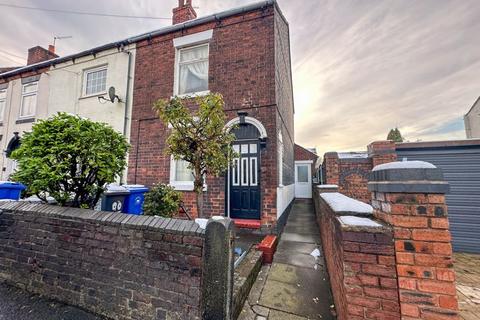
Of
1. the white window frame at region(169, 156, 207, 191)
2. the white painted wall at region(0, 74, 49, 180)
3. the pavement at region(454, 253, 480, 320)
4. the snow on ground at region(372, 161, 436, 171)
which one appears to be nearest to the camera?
the snow on ground at region(372, 161, 436, 171)

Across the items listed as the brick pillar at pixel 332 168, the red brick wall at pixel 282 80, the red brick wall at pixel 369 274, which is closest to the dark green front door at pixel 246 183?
the red brick wall at pixel 282 80

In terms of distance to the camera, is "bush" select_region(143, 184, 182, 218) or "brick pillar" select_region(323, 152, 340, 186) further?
"brick pillar" select_region(323, 152, 340, 186)

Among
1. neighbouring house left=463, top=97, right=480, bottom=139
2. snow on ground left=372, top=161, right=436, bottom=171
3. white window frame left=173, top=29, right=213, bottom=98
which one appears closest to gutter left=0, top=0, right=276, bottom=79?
white window frame left=173, top=29, right=213, bottom=98

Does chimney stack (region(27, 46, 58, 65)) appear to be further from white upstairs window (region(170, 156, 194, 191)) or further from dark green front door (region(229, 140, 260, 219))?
dark green front door (region(229, 140, 260, 219))

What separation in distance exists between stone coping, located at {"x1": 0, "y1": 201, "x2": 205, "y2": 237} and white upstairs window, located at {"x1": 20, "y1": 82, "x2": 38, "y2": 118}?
10.3 metres

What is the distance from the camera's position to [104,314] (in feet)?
7.10

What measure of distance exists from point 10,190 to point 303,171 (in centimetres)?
1587

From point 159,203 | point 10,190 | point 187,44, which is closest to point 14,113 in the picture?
point 187,44

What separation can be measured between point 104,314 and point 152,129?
228 inches

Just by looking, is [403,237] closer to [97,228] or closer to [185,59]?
[97,228]

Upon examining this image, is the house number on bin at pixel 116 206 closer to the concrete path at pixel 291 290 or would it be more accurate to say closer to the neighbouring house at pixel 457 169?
the concrete path at pixel 291 290

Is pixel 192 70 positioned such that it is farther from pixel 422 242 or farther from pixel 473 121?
pixel 473 121

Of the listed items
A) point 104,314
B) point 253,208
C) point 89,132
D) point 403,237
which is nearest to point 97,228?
point 104,314

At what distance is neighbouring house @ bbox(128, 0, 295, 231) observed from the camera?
5.53m
